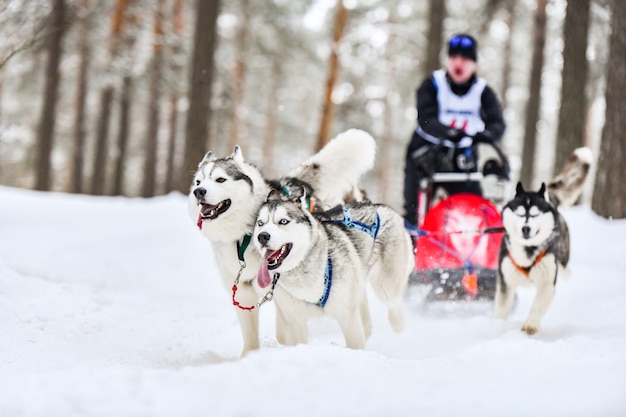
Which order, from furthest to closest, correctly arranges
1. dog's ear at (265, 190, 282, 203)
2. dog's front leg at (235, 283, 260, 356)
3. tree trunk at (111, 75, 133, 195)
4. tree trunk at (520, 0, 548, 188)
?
tree trunk at (111, 75, 133, 195) < tree trunk at (520, 0, 548, 188) < dog's front leg at (235, 283, 260, 356) < dog's ear at (265, 190, 282, 203)

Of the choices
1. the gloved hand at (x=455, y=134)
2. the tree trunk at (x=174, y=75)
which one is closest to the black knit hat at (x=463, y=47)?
the gloved hand at (x=455, y=134)

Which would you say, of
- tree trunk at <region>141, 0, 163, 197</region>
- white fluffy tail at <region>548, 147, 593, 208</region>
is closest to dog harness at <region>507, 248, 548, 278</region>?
white fluffy tail at <region>548, 147, 593, 208</region>

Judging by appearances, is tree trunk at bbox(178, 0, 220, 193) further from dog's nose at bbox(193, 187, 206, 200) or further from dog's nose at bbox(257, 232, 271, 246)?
dog's nose at bbox(257, 232, 271, 246)

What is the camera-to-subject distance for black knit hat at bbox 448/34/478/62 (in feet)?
18.0

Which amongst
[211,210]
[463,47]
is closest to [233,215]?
[211,210]

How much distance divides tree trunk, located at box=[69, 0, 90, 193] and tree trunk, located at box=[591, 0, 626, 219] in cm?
1355

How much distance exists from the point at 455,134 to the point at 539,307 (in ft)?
Result: 6.02

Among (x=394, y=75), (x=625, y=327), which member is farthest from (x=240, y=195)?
(x=394, y=75)

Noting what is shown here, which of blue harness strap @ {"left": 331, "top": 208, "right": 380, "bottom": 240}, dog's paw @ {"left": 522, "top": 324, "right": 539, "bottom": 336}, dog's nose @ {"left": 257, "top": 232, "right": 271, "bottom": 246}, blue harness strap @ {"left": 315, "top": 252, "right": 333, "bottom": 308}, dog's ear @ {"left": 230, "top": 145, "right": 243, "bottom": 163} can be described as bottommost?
dog's paw @ {"left": 522, "top": 324, "right": 539, "bottom": 336}

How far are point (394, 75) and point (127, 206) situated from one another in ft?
55.9

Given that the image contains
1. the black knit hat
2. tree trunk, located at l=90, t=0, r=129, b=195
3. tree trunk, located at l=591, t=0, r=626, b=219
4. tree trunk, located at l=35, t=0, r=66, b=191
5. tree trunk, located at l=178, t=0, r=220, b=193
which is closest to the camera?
the black knit hat

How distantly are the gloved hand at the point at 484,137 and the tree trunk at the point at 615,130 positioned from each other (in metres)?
2.72

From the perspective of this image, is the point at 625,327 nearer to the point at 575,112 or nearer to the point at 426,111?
the point at 426,111

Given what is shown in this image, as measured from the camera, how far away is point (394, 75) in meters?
24.2
